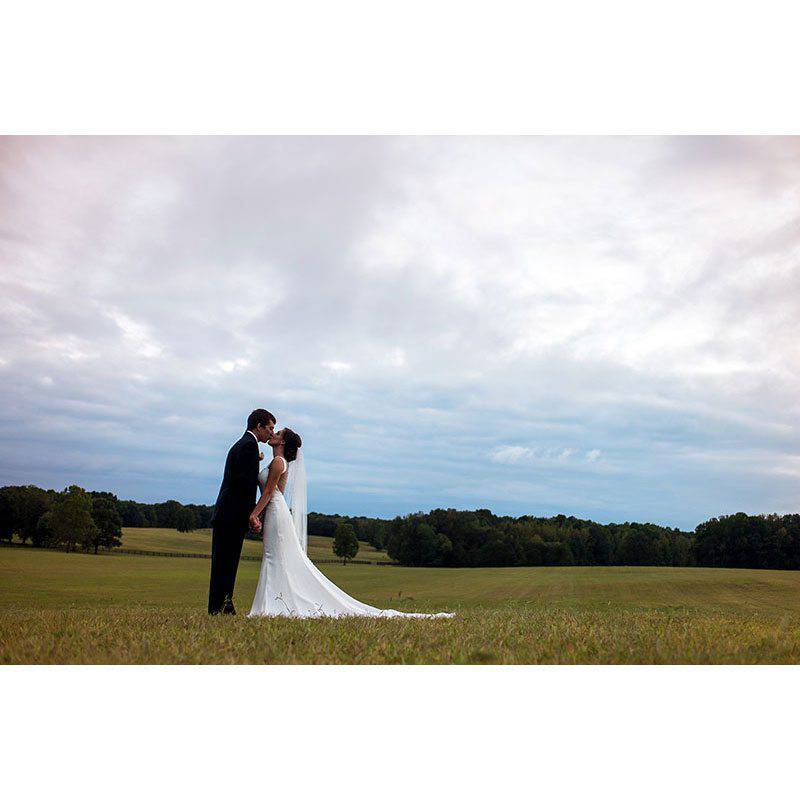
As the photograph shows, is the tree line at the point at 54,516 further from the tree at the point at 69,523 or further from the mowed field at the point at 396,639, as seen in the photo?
the mowed field at the point at 396,639

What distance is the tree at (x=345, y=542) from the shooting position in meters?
15.2

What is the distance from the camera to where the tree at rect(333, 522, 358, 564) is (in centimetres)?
1517

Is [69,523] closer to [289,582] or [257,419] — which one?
[289,582]

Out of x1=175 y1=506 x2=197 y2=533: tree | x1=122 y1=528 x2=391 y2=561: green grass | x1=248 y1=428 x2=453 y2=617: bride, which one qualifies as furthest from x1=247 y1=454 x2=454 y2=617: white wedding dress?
x1=175 y1=506 x2=197 y2=533: tree

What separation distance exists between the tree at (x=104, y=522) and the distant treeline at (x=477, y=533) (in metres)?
0.02

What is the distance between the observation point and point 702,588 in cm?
1636

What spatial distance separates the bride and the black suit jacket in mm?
211

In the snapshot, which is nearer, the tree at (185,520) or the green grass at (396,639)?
the green grass at (396,639)

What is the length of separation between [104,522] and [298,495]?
7.60 m

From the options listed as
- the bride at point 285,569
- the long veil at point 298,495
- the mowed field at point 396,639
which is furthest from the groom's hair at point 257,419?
the mowed field at point 396,639

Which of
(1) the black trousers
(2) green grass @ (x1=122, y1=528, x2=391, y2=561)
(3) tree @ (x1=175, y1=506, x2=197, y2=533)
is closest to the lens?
(1) the black trousers

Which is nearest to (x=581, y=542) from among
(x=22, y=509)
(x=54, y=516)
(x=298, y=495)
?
(x=298, y=495)

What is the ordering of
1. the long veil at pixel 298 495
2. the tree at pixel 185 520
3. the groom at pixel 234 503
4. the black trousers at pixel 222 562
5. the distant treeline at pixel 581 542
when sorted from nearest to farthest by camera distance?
the black trousers at pixel 222 562 < the groom at pixel 234 503 < the long veil at pixel 298 495 < the tree at pixel 185 520 < the distant treeline at pixel 581 542

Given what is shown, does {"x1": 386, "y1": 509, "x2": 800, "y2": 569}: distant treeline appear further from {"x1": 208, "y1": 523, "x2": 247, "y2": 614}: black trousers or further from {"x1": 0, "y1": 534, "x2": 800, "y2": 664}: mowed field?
{"x1": 208, "y1": 523, "x2": 247, "y2": 614}: black trousers
